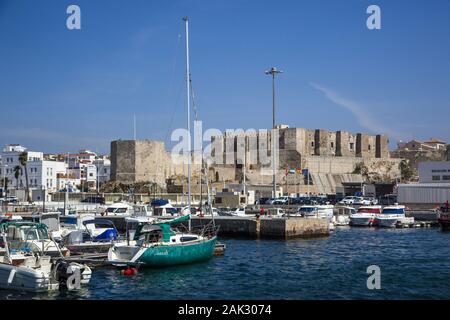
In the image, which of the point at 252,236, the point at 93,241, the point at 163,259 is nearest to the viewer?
the point at 163,259

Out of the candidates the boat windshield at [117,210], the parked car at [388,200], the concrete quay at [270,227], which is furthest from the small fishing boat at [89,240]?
the parked car at [388,200]

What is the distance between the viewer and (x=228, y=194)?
1881 inches

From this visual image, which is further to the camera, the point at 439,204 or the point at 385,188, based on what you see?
the point at 385,188

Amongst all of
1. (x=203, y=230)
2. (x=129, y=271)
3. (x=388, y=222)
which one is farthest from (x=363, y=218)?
(x=129, y=271)

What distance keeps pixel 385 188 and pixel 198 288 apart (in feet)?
155

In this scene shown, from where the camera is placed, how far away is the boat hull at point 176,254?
61.8ft

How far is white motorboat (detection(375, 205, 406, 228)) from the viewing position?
36.2m

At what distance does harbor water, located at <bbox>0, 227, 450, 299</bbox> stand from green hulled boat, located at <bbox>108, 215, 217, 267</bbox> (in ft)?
1.06

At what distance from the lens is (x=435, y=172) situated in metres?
48.1

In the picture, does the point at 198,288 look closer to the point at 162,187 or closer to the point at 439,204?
the point at 439,204

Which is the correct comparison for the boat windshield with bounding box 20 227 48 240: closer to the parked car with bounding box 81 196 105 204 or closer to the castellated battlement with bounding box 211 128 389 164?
the parked car with bounding box 81 196 105 204

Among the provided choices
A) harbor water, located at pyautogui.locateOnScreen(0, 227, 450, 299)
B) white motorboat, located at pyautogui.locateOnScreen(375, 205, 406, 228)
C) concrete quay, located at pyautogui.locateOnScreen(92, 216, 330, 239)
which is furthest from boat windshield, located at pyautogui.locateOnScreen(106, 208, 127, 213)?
white motorboat, located at pyautogui.locateOnScreen(375, 205, 406, 228)
